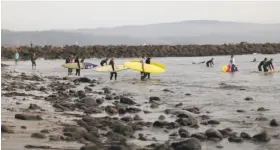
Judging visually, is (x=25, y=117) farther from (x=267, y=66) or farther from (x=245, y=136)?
(x=267, y=66)

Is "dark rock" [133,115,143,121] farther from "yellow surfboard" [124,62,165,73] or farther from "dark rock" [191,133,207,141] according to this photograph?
"yellow surfboard" [124,62,165,73]

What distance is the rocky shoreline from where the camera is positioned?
7531cm

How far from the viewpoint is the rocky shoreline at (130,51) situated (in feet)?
247

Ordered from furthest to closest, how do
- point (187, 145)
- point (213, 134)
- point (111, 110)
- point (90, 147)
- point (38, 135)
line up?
point (111, 110)
point (213, 134)
point (38, 135)
point (187, 145)
point (90, 147)

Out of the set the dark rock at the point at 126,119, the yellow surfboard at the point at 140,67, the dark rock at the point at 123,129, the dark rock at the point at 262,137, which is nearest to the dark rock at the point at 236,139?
the dark rock at the point at 262,137

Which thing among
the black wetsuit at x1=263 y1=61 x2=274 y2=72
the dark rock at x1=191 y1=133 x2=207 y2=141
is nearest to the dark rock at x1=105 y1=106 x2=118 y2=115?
the dark rock at x1=191 y1=133 x2=207 y2=141

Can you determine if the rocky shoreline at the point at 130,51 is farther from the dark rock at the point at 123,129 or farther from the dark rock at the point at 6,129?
the dark rock at the point at 6,129

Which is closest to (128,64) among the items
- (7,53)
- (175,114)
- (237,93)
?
(237,93)

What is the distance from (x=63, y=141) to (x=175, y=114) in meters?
6.22

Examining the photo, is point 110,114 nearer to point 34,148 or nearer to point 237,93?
point 34,148

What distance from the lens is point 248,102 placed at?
1944cm

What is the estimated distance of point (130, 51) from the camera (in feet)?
265

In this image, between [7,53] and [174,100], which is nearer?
[174,100]

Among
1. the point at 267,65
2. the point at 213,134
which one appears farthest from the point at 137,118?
the point at 267,65
